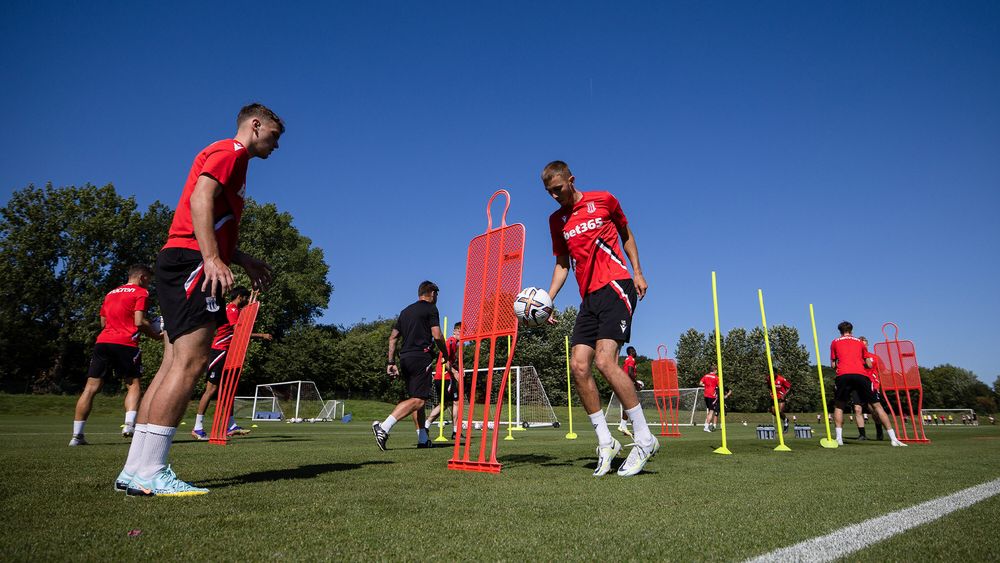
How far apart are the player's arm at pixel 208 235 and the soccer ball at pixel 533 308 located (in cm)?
243

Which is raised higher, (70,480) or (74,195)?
(74,195)

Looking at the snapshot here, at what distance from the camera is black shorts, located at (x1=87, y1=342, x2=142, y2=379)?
25.8 ft

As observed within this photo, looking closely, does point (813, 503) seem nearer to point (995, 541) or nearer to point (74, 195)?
point (995, 541)

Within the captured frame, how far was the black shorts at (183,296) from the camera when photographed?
333 centimetres

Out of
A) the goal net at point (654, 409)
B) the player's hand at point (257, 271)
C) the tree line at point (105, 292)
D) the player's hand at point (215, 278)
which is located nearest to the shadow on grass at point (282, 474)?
the player's hand at point (215, 278)

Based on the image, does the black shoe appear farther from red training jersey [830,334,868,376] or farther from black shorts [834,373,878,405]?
red training jersey [830,334,868,376]

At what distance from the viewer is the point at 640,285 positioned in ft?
17.5

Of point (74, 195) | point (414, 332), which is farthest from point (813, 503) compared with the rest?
point (74, 195)

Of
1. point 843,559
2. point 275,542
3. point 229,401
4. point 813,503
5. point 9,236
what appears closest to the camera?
point 843,559

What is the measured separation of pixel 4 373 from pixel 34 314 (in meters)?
6.57

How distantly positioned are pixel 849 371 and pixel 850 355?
1.01 ft

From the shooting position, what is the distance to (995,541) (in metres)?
2.16

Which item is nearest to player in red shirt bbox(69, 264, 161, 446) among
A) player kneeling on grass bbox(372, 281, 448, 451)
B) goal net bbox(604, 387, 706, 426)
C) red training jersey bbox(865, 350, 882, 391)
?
player kneeling on grass bbox(372, 281, 448, 451)

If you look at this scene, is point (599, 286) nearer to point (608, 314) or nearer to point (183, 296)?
point (608, 314)
